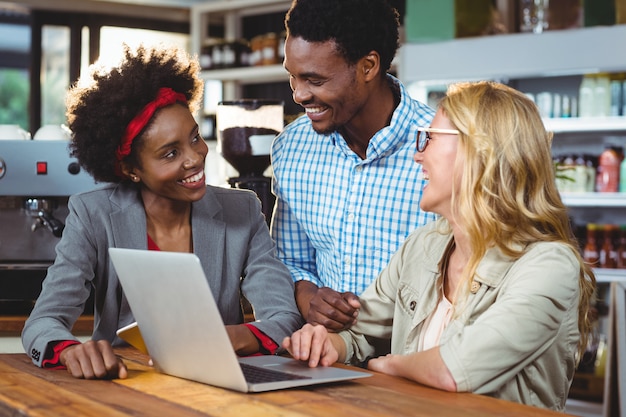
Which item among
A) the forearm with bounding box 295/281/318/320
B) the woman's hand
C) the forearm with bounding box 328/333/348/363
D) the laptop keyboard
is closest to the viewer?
the laptop keyboard

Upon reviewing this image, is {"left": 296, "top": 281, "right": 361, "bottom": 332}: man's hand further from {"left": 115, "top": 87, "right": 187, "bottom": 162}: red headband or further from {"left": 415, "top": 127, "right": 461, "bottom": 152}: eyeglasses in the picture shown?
{"left": 115, "top": 87, "right": 187, "bottom": 162}: red headband

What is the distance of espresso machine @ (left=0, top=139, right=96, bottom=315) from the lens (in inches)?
100

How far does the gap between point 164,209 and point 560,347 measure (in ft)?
3.28

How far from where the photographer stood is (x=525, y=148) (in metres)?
1.76

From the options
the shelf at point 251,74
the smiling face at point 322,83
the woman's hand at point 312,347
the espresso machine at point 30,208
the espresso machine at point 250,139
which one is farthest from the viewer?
the shelf at point 251,74

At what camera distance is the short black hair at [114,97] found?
6.79 feet

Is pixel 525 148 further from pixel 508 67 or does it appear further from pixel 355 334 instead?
pixel 508 67

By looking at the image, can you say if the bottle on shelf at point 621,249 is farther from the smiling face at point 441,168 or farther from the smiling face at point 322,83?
the smiling face at point 441,168

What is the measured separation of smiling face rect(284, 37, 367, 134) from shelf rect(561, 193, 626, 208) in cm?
252

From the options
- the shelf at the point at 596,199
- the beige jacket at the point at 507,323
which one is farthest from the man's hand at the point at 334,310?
the shelf at the point at 596,199

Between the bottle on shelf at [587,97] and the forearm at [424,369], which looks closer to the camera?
the forearm at [424,369]

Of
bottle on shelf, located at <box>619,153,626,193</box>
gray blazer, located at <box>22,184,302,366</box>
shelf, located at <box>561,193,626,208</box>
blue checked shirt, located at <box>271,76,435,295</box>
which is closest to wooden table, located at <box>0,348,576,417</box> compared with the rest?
gray blazer, located at <box>22,184,302,366</box>

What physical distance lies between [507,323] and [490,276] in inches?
6.6

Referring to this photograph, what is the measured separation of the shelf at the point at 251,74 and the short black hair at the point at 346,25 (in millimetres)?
3516
